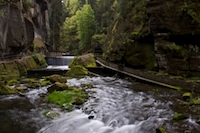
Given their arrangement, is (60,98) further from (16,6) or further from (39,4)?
(39,4)

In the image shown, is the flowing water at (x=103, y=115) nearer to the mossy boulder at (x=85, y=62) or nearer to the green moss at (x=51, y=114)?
the green moss at (x=51, y=114)

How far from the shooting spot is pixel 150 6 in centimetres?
2083

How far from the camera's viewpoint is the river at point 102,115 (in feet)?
31.1

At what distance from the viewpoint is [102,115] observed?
438 inches

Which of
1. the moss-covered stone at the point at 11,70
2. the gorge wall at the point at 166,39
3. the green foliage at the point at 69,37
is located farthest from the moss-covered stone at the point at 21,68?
the green foliage at the point at 69,37

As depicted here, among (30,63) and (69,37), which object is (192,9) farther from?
(69,37)

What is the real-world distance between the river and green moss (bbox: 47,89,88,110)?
1.50 ft

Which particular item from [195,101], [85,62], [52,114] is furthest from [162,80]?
[85,62]

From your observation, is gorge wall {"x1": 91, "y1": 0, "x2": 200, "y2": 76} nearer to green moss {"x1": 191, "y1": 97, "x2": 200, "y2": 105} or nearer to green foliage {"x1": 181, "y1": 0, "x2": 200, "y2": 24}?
green foliage {"x1": 181, "y1": 0, "x2": 200, "y2": 24}

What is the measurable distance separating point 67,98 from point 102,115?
4031 mm

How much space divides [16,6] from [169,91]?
2276cm

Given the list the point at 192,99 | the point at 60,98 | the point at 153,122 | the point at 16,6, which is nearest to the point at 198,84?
the point at 192,99

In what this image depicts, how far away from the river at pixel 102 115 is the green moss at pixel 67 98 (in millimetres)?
458

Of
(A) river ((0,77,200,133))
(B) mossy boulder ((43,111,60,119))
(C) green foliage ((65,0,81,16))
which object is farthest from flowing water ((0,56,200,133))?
(C) green foliage ((65,0,81,16))
